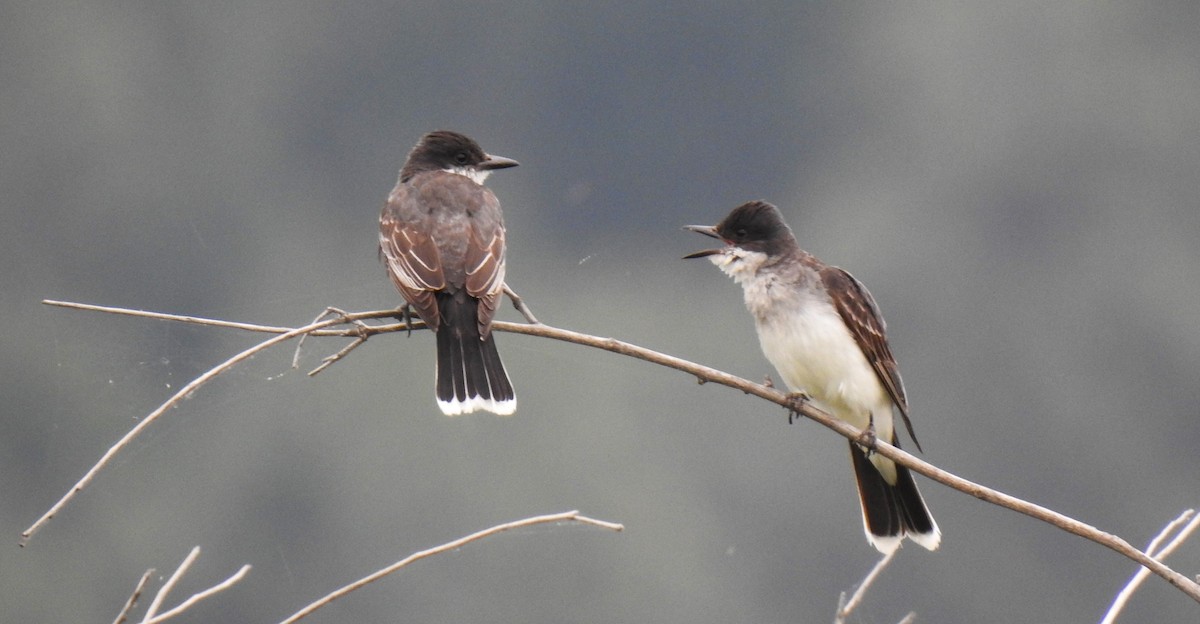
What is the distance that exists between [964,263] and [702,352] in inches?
699

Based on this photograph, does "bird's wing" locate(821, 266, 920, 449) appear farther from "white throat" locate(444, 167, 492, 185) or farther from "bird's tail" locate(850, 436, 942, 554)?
"white throat" locate(444, 167, 492, 185)

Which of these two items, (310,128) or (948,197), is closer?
(948,197)

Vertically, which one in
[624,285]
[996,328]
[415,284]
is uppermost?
[415,284]

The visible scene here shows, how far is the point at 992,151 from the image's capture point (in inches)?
2110

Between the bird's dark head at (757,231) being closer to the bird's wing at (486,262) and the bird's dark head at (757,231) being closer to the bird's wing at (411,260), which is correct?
the bird's wing at (486,262)

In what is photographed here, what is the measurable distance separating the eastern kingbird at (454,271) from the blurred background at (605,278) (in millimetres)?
6522

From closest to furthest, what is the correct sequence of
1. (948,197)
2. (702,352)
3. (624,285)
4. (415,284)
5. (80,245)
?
(415,284) → (702,352) → (624,285) → (80,245) → (948,197)

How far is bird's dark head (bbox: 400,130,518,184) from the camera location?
5.86 meters

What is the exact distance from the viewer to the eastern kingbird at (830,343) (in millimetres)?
4840

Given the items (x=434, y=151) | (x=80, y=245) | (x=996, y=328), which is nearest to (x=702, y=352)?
(x=996, y=328)

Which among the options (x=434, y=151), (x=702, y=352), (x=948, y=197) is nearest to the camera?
(x=434, y=151)

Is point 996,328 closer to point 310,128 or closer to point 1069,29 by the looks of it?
point 1069,29

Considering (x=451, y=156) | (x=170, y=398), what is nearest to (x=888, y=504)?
(x=451, y=156)

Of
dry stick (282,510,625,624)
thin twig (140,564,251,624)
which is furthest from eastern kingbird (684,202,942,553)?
thin twig (140,564,251,624)
